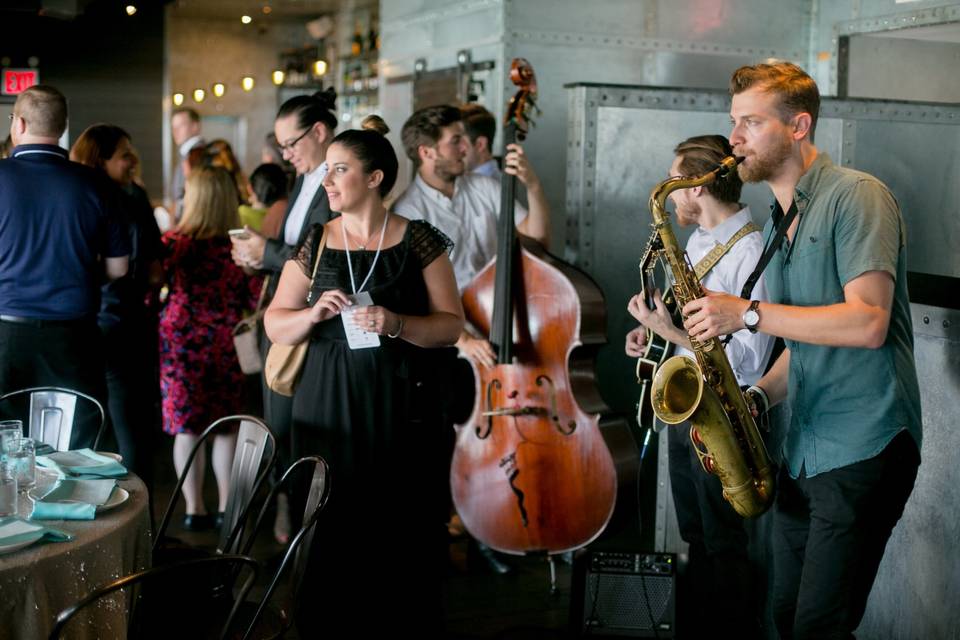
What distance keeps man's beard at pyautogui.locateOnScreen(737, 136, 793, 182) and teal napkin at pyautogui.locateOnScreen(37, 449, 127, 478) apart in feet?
6.07

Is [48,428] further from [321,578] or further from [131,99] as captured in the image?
[131,99]

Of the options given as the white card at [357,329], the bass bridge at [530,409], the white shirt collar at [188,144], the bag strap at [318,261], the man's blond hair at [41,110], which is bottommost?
the bass bridge at [530,409]

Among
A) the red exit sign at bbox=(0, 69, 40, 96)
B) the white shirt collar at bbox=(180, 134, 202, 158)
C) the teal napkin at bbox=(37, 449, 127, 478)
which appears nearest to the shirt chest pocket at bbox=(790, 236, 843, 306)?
the teal napkin at bbox=(37, 449, 127, 478)

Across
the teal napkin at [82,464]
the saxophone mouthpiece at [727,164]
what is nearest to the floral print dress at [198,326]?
the teal napkin at [82,464]

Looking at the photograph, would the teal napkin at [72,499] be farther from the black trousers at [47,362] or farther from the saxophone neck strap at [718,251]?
the saxophone neck strap at [718,251]

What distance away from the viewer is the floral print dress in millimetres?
5086

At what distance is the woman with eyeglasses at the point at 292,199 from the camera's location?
14.3 ft

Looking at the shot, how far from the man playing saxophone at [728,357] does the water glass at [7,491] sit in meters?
1.77

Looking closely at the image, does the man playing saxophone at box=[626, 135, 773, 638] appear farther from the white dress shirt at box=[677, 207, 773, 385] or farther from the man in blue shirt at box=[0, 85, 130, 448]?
the man in blue shirt at box=[0, 85, 130, 448]

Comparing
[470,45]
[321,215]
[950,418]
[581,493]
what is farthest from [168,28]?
[950,418]

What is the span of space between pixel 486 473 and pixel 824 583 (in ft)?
5.52

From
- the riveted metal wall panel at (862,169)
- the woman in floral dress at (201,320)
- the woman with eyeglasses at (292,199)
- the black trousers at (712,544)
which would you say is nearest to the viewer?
the riveted metal wall panel at (862,169)

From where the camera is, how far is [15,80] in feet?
41.2

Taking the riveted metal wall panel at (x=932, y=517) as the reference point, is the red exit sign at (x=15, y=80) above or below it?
above
